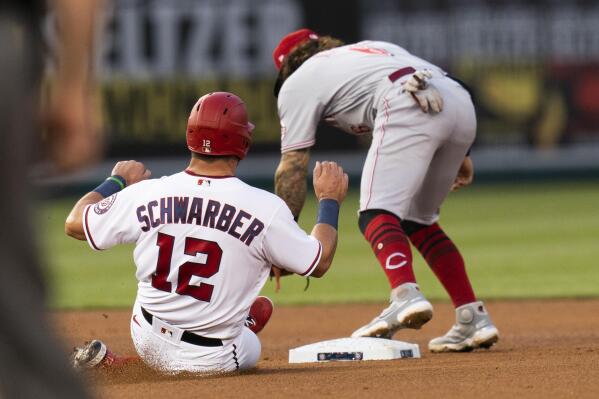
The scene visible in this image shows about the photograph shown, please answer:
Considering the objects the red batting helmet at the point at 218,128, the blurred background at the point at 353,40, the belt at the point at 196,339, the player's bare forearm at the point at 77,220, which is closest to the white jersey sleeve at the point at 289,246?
the red batting helmet at the point at 218,128

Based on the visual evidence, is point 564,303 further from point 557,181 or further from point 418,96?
point 557,181

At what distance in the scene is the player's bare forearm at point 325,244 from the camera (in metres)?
4.43

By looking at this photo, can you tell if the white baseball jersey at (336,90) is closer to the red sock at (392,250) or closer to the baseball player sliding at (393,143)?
the baseball player sliding at (393,143)

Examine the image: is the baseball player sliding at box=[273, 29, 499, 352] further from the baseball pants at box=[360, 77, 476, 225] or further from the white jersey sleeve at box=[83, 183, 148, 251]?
the white jersey sleeve at box=[83, 183, 148, 251]

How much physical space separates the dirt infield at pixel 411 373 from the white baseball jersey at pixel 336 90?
1.09 meters

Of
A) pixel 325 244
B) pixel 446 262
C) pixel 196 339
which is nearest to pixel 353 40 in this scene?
pixel 446 262

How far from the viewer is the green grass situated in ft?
30.0

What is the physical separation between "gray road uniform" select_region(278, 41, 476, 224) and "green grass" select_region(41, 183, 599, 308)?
1587 millimetres

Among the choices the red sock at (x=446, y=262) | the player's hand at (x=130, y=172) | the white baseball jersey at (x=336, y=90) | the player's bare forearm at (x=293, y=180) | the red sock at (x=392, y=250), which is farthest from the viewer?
the red sock at (x=446, y=262)

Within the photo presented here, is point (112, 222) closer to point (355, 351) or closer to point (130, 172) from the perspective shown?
point (130, 172)

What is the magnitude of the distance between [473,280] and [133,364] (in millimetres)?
5221

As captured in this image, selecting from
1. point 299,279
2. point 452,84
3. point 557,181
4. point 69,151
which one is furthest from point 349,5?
point 69,151

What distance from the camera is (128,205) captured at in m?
4.38

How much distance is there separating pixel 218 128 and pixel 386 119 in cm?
124
